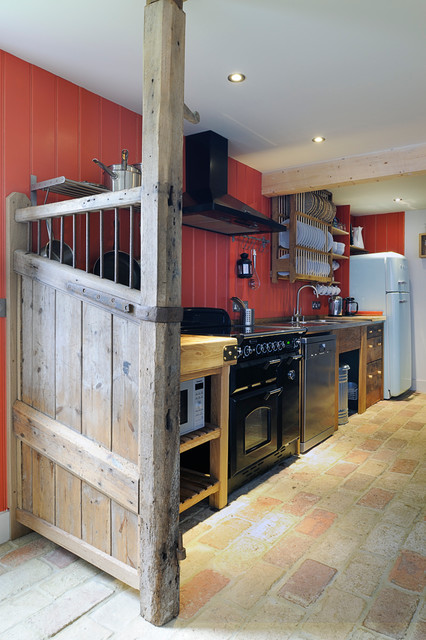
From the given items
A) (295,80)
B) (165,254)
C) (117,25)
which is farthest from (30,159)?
(295,80)

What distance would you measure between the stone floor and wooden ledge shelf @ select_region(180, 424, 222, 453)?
1.51 ft

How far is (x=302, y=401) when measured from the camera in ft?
11.3

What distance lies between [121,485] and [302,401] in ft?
6.55

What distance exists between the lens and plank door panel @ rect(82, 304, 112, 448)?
181 centimetres

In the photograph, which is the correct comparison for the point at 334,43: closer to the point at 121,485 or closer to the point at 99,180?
the point at 99,180

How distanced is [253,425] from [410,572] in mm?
1169

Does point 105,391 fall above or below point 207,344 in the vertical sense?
below

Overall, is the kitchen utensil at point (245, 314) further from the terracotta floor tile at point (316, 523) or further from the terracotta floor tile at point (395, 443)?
the terracotta floor tile at point (316, 523)

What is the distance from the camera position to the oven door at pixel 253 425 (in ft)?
8.67

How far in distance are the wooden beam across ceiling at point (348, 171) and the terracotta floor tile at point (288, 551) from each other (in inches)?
112

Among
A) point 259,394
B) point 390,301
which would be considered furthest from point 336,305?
point 259,394

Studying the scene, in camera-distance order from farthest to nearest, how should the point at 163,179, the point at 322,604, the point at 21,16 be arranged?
the point at 21,16 → the point at 322,604 → the point at 163,179

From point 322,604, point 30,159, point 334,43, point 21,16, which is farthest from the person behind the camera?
point 30,159

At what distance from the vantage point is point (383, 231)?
631 cm
